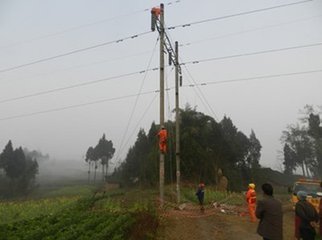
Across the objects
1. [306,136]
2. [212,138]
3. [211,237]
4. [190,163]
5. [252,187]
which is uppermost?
[306,136]

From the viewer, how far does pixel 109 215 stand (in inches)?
641

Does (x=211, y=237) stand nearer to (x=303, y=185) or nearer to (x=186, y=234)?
(x=186, y=234)

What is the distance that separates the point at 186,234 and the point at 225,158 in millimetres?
35570

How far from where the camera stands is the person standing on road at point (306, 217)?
8.76 m

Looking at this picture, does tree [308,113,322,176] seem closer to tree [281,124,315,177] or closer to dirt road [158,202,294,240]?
tree [281,124,315,177]

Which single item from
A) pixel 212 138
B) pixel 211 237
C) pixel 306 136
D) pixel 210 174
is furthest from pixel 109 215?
pixel 306 136

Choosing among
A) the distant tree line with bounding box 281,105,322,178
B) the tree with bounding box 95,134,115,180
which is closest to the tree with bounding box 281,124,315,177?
the distant tree line with bounding box 281,105,322,178

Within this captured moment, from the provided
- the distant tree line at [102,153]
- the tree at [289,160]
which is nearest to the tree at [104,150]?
A: the distant tree line at [102,153]

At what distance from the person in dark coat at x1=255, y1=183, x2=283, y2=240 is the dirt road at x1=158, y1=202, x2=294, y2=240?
6650 mm

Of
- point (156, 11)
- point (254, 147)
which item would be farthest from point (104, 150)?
point (156, 11)

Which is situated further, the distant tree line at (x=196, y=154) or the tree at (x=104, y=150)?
the tree at (x=104, y=150)

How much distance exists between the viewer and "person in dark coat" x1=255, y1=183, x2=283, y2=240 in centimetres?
715

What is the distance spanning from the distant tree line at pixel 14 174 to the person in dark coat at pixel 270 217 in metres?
76.8

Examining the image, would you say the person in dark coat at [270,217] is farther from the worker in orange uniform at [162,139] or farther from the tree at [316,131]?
the tree at [316,131]
